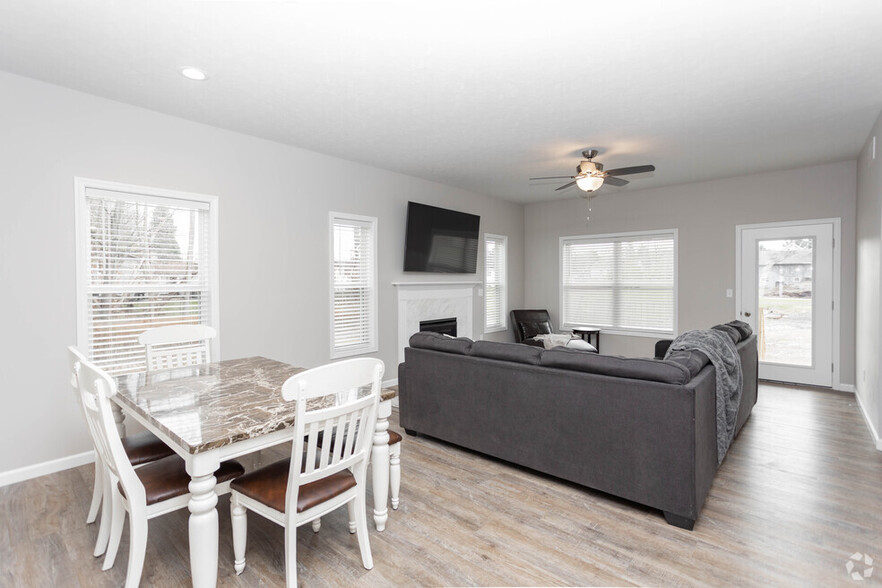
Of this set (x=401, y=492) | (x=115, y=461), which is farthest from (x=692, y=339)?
(x=115, y=461)

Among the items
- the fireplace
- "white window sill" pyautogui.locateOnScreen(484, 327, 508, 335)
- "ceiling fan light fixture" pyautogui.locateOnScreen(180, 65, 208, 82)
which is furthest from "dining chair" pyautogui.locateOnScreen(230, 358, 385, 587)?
"white window sill" pyautogui.locateOnScreen(484, 327, 508, 335)

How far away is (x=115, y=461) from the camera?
166 centimetres

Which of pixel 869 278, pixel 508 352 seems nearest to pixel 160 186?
pixel 508 352

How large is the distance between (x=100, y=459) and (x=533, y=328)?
5.76 meters

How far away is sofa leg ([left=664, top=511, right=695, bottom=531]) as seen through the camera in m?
2.32

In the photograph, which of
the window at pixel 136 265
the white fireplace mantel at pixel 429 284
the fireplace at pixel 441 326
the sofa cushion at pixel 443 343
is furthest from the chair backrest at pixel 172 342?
the fireplace at pixel 441 326

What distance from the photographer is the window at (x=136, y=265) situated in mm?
3205

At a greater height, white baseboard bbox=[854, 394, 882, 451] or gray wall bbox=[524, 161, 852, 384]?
gray wall bbox=[524, 161, 852, 384]

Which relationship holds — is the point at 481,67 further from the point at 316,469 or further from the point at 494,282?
the point at 494,282

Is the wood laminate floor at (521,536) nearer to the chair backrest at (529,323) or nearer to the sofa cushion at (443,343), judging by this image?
the sofa cushion at (443,343)

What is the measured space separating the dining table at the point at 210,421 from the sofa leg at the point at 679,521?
152cm

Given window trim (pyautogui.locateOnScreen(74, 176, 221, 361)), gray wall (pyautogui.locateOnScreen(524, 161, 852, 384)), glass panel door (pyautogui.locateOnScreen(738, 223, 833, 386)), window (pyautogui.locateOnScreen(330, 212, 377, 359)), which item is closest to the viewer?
window trim (pyautogui.locateOnScreen(74, 176, 221, 361))

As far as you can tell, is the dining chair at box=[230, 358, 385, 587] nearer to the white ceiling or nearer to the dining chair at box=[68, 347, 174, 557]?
the dining chair at box=[68, 347, 174, 557]

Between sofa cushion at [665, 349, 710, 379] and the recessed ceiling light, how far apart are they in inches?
133
